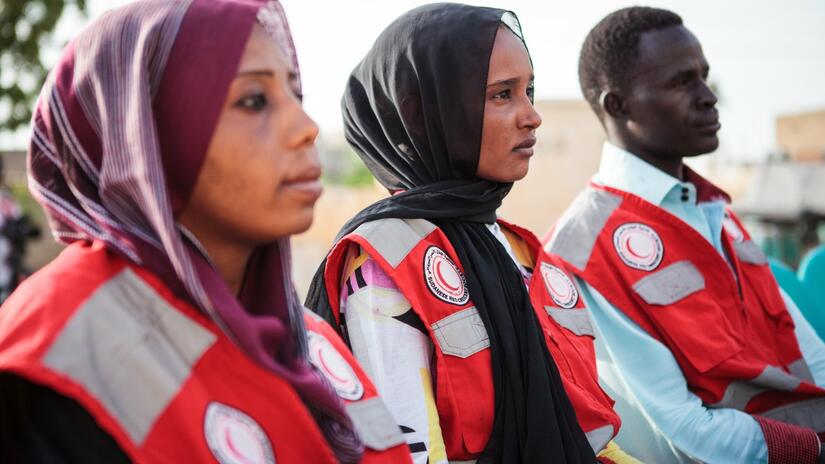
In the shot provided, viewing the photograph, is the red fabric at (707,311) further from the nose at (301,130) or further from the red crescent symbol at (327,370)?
the nose at (301,130)

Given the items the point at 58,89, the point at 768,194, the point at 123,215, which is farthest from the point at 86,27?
the point at 768,194

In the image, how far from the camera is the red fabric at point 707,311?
96.7 inches

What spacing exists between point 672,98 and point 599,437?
1386 millimetres

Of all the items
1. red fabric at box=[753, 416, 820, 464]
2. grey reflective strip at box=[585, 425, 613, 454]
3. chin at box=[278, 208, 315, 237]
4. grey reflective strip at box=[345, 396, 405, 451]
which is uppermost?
chin at box=[278, 208, 315, 237]

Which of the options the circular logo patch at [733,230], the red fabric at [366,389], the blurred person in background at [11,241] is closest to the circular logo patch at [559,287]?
the red fabric at [366,389]

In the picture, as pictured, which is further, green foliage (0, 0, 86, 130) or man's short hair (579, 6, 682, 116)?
green foliage (0, 0, 86, 130)

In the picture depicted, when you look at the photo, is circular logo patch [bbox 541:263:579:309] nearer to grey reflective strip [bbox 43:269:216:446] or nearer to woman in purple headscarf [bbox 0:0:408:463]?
woman in purple headscarf [bbox 0:0:408:463]

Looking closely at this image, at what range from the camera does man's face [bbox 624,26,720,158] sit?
2721mm

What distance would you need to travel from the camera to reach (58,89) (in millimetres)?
1202

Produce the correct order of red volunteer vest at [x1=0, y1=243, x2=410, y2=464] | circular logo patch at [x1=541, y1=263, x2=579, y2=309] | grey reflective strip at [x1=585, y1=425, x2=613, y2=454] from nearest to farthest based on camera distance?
red volunteer vest at [x1=0, y1=243, x2=410, y2=464], grey reflective strip at [x1=585, y1=425, x2=613, y2=454], circular logo patch at [x1=541, y1=263, x2=579, y2=309]

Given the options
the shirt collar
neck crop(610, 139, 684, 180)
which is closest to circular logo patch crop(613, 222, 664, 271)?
the shirt collar

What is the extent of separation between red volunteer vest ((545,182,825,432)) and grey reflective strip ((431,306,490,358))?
867 mm

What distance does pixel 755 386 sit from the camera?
8.21 ft

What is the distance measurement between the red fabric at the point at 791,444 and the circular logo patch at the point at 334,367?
4.91 ft
